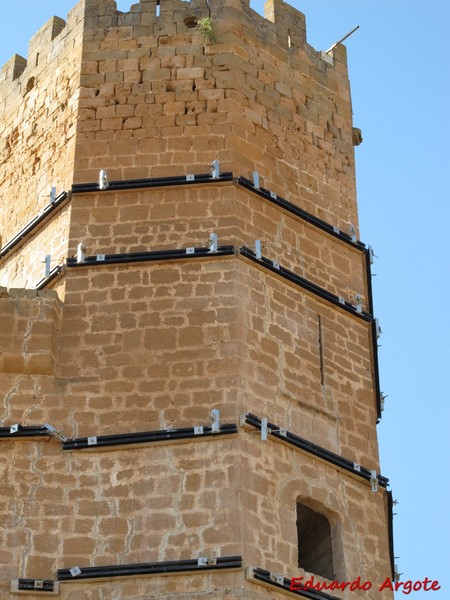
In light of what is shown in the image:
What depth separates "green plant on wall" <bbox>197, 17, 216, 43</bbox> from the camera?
1576 centimetres

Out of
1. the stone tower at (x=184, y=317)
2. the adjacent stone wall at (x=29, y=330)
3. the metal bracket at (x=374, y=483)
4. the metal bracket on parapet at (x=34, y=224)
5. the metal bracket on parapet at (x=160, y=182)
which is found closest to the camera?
the stone tower at (x=184, y=317)

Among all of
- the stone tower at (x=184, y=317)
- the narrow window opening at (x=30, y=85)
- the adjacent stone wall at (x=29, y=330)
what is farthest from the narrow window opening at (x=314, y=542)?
the narrow window opening at (x=30, y=85)

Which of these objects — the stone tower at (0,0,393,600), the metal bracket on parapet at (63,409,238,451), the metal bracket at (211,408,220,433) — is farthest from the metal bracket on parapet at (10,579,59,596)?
the metal bracket at (211,408,220,433)

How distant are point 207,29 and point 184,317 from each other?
351 centimetres

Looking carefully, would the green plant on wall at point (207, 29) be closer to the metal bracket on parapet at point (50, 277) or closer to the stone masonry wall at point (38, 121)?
the stone masonry wall at point (38, 121)

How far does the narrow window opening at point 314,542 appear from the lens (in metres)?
13.3

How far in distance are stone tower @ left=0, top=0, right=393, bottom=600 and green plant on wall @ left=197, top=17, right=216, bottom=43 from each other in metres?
0.02

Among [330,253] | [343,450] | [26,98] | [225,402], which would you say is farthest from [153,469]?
[26,98]

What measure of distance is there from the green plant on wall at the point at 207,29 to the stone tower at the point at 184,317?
2 cm

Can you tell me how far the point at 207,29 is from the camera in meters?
15.8

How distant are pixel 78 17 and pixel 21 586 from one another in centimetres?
646

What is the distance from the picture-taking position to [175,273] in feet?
46.3

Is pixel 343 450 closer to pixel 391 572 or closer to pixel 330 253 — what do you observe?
pixel 391 572

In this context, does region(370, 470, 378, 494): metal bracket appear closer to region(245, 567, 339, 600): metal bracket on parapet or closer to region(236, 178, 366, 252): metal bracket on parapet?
region(245, 567, 339, 600): metal bracket on parapet
